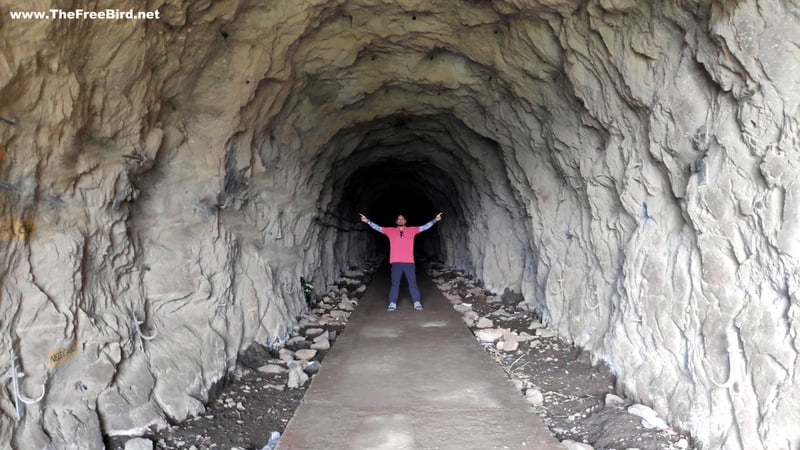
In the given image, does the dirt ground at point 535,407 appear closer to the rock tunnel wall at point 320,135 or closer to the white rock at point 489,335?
the rock tunnel wall at point 320,135

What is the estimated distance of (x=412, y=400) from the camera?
4.68 metres

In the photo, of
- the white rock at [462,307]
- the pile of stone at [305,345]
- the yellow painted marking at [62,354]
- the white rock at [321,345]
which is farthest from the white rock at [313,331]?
the yellow painted marking at [62,354]

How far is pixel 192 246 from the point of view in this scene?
5.26m

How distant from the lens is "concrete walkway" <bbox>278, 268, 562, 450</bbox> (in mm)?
3887

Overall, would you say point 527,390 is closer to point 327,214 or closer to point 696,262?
point 696,262

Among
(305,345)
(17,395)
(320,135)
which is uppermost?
(320,135)

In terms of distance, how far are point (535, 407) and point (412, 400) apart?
1.19 metres

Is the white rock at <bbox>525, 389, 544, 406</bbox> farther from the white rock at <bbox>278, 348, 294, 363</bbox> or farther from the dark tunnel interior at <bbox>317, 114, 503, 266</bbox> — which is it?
the dark tunnel interior at <bbox>317, 114, 503, 266</bbox>

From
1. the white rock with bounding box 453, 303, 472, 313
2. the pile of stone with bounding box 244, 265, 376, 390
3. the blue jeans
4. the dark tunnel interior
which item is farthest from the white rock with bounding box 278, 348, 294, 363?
the dark tunnel interior

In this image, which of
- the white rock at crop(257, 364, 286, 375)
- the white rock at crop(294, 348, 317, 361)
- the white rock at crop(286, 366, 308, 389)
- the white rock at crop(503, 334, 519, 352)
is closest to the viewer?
the white rock at crop(286, 366, 308, 389)

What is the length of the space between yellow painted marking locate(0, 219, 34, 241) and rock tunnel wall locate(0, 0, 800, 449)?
0.01 metres

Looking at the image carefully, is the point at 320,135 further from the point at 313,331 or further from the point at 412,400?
the point at 412,400

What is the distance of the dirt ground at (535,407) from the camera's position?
3979 millimetres

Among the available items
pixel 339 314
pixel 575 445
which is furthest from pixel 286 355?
pixel 575 445
